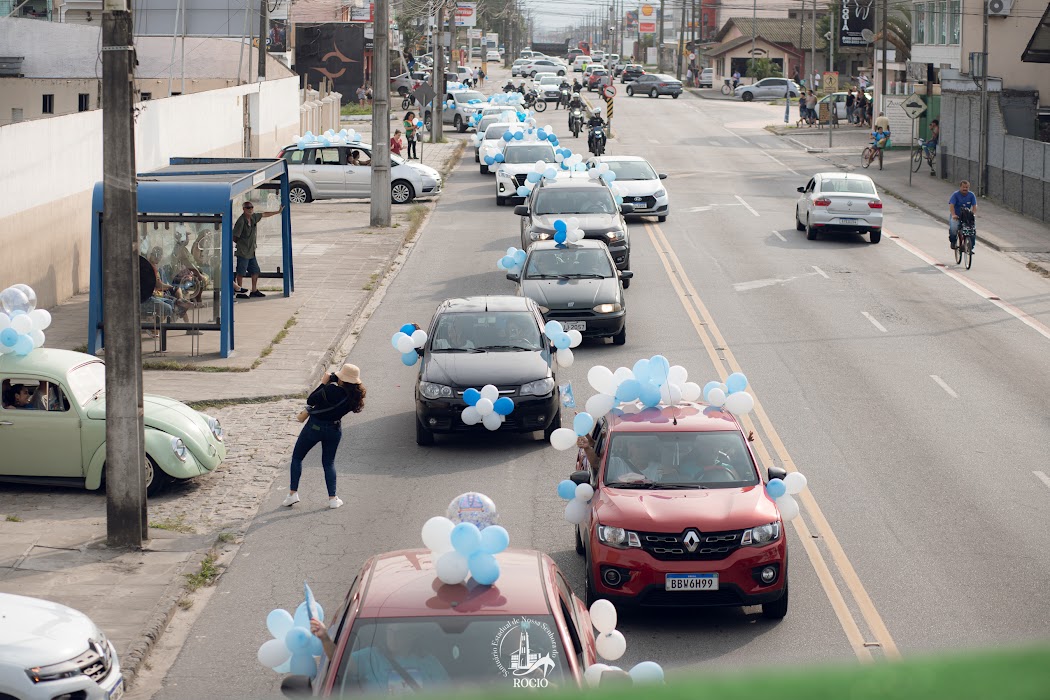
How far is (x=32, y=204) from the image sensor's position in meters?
21.8

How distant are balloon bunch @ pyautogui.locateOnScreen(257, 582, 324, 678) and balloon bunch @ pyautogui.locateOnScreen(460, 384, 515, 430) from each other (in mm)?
7503

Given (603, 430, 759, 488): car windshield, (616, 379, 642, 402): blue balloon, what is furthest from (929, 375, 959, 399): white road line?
(603, 430, 759, 488): car windshield

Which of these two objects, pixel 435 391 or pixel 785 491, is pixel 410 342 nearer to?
pixel 435 391

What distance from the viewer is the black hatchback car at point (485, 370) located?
14.9 metres

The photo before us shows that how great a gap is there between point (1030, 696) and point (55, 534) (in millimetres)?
11479

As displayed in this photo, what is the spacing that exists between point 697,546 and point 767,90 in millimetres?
83518

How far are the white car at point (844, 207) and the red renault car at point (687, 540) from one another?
21.4m

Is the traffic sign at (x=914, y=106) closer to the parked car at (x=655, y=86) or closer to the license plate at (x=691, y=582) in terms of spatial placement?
the license plate at (x=691, y=582)

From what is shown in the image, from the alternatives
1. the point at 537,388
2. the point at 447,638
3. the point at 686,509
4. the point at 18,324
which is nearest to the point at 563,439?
the point at 686,509

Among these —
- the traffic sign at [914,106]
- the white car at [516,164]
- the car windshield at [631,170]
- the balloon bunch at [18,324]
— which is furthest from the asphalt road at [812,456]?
the traffic sign at [914,106]

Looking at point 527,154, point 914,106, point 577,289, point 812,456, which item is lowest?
point 812,456

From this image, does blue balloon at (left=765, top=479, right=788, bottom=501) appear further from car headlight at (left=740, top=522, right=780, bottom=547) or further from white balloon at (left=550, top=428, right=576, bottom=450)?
white balloon at (left=550, top=428, right=576, bottom=450)

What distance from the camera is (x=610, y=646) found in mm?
7496

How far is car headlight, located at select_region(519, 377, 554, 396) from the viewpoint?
588 inches
